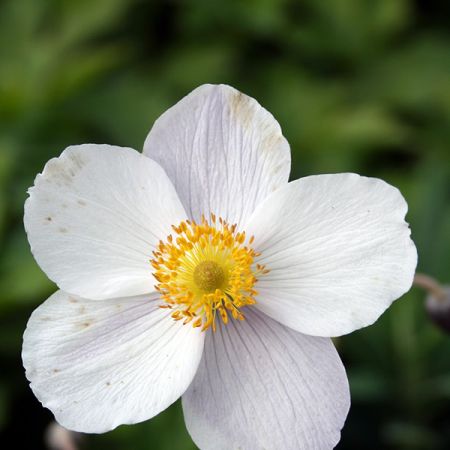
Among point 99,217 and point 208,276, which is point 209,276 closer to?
point 208,276

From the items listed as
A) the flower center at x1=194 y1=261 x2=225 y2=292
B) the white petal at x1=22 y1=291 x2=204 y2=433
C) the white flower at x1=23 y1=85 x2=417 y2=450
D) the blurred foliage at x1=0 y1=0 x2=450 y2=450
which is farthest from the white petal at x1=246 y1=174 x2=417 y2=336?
the blurred foliage at x1=0 y1=0 x2=450 y2=450

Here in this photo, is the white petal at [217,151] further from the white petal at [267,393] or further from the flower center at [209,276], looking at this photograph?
the white petal at [267,393]

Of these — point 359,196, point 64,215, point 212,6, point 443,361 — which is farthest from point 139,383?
point 212,6

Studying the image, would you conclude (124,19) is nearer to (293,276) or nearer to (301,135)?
(301,135)

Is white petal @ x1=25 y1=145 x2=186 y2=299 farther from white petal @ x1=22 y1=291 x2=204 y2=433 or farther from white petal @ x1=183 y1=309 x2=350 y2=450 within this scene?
white petal @ x1=183 y1=309 x2=350 y2=450

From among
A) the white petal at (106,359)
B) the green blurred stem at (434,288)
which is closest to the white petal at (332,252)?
the white petal at (106,359)

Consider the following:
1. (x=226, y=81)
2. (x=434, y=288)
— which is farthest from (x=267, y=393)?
(x=226, y=81)

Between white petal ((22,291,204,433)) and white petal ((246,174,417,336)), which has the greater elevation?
white petal ((246,174,417,336))
